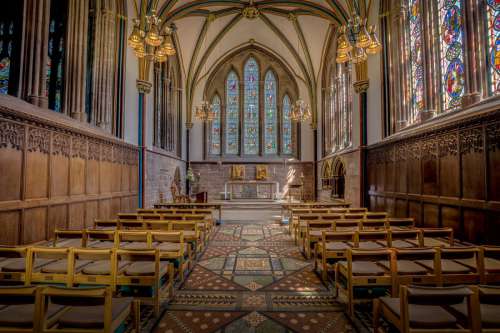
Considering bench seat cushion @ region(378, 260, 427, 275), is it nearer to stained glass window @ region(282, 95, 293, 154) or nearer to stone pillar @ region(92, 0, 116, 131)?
stone pillar @ region(92, 0, 116, 131)

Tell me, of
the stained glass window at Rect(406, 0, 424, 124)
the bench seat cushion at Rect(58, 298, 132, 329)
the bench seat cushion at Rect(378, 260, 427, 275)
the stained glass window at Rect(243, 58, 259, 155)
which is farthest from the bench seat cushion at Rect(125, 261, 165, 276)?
the stained glass window at Rect(243, 58, 259, 155)

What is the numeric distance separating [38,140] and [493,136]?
9417mm

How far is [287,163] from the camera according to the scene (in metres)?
19.5

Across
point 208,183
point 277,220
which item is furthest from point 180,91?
point 277,220

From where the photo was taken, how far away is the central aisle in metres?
3.11

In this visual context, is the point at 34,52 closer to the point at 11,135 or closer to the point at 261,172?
the point at 11,135

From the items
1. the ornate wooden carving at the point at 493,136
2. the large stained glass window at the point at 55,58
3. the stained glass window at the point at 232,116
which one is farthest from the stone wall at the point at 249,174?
the ornate wooden carving at the point at 493,136

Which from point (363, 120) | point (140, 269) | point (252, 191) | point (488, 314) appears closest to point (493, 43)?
point (363, 120)

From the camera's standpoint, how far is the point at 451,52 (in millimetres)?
6766

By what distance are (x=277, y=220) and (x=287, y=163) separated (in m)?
9.04

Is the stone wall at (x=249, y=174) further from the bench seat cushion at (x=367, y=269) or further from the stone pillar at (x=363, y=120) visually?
the bench seat cushion at (x=367, y=269)

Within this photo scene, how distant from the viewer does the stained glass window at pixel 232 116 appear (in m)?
19.9

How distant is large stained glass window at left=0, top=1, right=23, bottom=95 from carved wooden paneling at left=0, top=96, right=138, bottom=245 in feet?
2.73

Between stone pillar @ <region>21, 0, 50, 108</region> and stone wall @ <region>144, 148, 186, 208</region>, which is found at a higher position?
stone pillar @ <region>21, 0, 50, 108</region>
